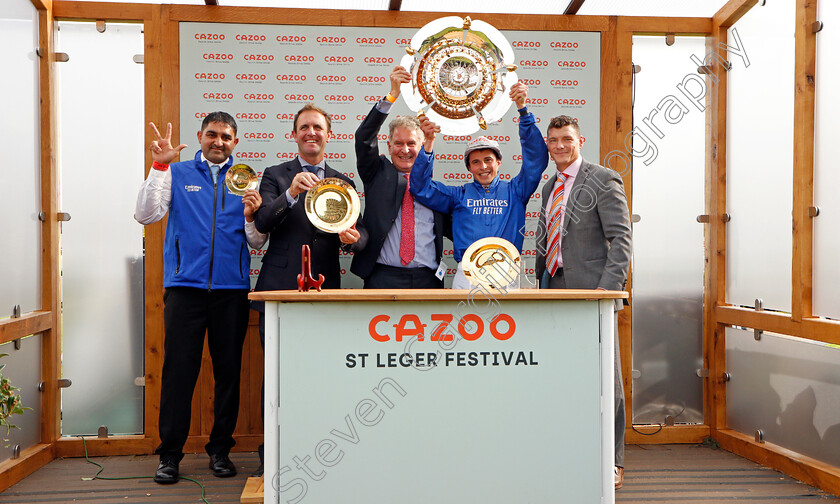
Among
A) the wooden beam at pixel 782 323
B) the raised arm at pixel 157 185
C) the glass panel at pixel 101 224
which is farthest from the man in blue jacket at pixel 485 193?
the glass panel at pixel 101 224

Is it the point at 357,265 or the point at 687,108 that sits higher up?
the point at 687,108

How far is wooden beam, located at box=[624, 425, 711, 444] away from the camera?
4.33 m

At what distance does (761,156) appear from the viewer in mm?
3988

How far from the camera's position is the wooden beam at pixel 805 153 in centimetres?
349

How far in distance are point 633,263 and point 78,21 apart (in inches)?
151

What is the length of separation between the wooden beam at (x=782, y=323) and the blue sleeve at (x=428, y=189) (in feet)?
6.45

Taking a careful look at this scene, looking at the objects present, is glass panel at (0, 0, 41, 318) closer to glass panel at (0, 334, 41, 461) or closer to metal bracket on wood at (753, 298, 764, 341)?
glass panel at (0, 334, 41, 461)

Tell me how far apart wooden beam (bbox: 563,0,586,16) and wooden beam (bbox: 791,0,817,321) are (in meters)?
1.22

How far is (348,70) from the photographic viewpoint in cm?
419

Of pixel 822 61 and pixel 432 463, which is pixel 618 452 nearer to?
pixel 432 463

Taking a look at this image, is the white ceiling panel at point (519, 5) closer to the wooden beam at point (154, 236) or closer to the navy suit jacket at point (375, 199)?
the wooden beam at point (154, 236)

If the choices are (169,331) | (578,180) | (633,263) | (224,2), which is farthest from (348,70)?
(633,263)

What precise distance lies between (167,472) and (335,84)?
8.11 ft

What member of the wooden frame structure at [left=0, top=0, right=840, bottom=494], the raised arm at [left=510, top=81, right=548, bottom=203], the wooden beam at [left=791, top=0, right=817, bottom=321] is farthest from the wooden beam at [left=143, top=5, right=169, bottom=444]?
the wooden beam at [left=791, top=0, right=817, bottom=321]
